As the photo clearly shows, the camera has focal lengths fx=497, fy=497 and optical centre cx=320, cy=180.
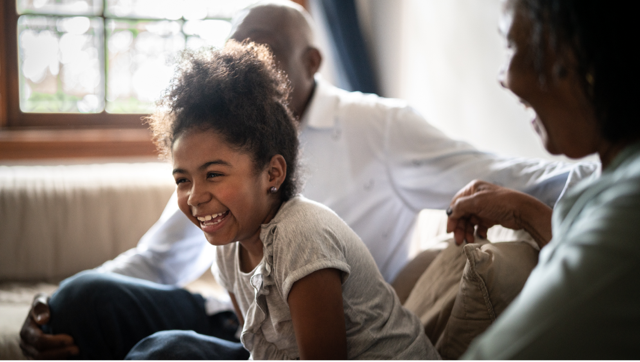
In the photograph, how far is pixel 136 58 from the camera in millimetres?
3172

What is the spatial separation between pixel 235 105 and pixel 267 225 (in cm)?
26

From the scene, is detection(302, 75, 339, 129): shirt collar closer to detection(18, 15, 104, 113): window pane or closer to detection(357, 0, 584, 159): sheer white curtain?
detection(357, 0, 584, 159): sheer white curtain

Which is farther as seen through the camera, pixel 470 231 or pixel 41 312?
pixel 41 312

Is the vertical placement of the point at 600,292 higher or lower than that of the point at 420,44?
lower

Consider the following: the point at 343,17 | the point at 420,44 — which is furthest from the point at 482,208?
the point at 343,17

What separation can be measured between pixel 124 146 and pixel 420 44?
1809mm

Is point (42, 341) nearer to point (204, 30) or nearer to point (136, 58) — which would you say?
point (136, 58)

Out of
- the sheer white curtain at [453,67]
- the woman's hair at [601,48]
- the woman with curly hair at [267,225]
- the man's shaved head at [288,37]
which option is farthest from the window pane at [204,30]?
the woman's hair at [601,48]

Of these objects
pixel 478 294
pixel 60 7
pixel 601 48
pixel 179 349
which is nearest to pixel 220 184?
pixel 179 349

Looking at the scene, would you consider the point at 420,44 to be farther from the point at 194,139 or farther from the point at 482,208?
the point at 194,139

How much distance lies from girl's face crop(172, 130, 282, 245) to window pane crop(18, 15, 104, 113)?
236 centimetres

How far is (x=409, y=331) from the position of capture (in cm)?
106

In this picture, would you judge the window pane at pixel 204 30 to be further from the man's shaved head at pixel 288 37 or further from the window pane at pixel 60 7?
the man's shaved head at pixel 288 37

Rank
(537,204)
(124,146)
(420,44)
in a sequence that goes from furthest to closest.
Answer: (124,146) < (420,44) < (537,204)
